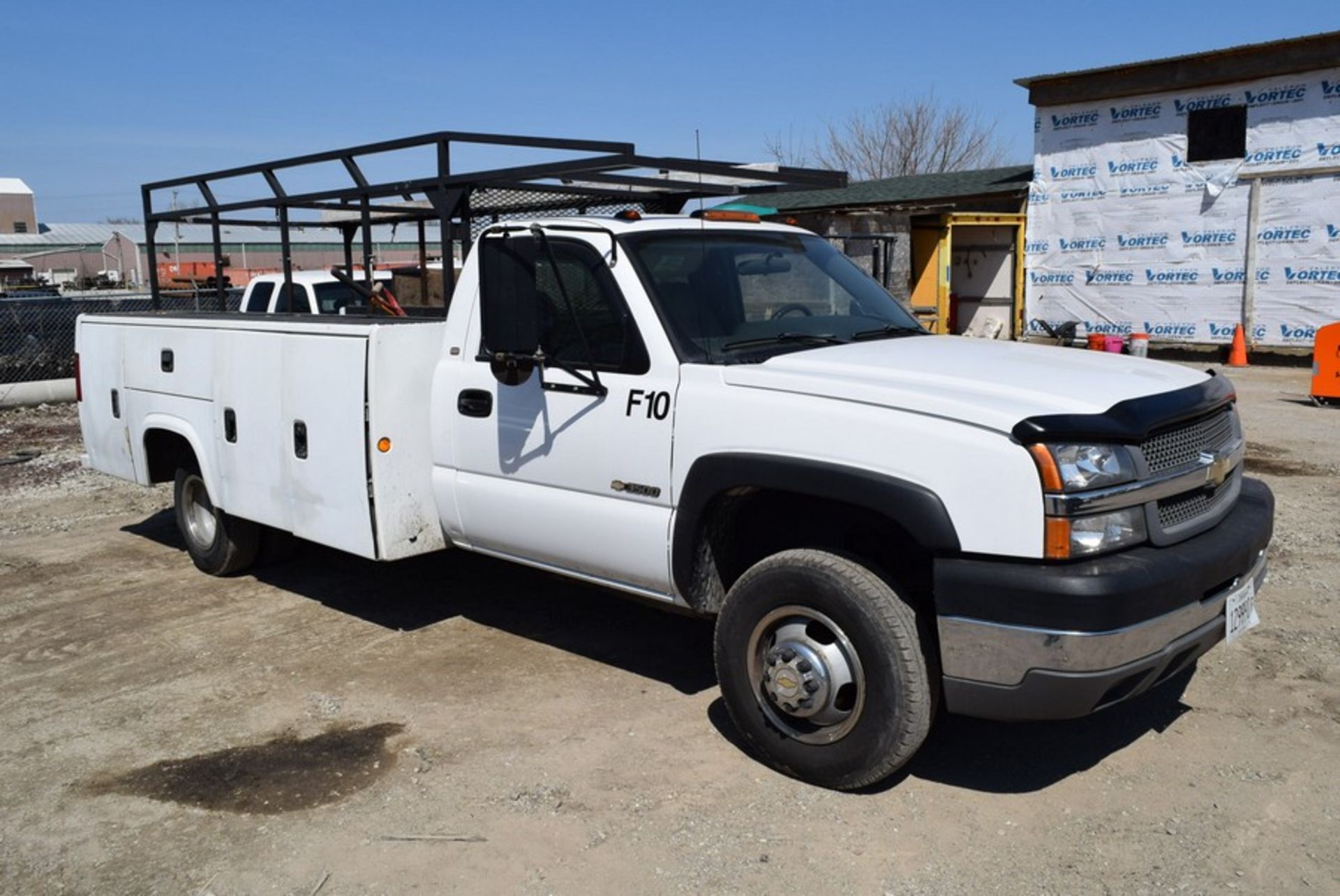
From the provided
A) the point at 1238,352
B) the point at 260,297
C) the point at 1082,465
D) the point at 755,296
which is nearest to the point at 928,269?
the point at 1238,352

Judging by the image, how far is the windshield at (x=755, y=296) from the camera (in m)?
4.55

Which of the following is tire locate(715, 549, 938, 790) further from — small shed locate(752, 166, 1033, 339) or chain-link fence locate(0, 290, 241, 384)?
small shed locate(752, 166, 1033, 339)

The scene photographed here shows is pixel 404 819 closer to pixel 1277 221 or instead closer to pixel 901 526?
pixel 901 526

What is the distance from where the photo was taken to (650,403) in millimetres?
4438

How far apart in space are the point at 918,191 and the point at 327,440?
21.7 meters

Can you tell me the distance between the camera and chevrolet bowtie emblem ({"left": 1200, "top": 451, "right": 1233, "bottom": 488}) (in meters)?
3.97

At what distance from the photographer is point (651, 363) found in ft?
14.6

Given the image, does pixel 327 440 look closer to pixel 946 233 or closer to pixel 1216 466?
pixel 1216 466

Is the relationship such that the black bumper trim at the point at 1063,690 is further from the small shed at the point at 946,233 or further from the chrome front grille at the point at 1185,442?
the small shed at the point at 946,233

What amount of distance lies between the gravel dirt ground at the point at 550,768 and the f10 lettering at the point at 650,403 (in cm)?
131

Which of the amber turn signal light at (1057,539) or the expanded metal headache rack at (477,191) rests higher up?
the expanded metal headache rack at (477,191)

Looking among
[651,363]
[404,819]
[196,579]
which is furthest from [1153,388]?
[196,579]

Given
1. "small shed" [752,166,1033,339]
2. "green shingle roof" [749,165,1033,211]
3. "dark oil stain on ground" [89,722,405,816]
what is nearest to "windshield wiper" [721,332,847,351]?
"dark oil stain on ground" [89,722,405,816]

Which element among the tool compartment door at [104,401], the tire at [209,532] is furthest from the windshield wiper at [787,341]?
the tool compartment door at [104,401]
